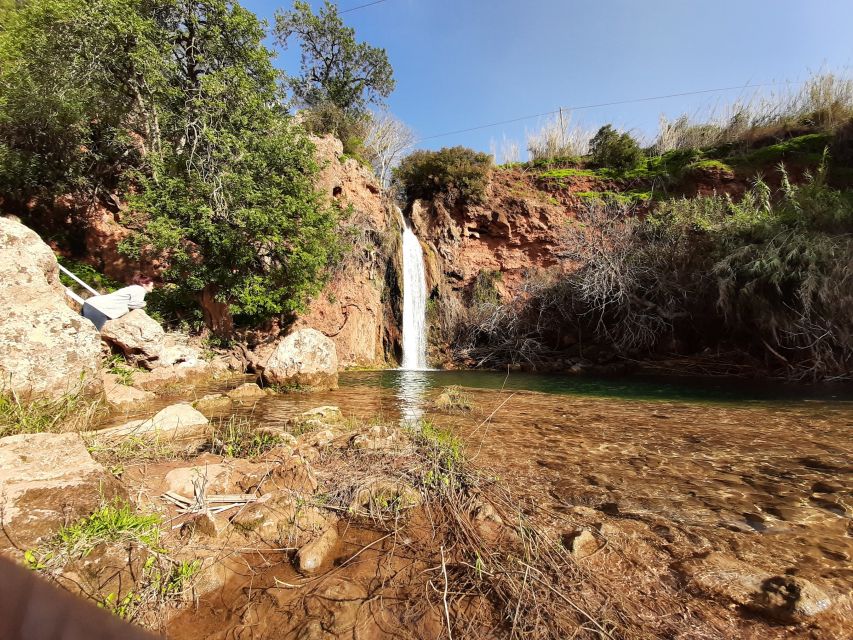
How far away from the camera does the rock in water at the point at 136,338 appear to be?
841 cm

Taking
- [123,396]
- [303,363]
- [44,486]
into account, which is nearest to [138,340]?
[123,396]

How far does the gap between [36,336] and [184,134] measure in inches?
403

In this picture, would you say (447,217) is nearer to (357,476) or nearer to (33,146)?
(33,146)

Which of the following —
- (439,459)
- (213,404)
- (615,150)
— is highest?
(615,150)

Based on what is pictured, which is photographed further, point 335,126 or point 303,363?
point 335,126

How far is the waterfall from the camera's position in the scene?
17.1 metres

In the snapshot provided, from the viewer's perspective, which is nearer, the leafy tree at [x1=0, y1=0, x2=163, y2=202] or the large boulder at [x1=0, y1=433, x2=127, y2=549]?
the large boulder at [x1=0, y1=433, x2=127, y2=549]

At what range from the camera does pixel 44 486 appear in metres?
2.13

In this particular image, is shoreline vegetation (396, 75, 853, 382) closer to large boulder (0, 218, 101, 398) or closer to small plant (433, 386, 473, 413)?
small plant (433, 386, 473, 413)

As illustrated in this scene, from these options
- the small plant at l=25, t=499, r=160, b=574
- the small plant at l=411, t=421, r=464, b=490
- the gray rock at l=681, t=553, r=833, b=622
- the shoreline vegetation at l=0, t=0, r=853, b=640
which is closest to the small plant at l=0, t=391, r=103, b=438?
the shoreline vegetation at l=0, t=0, r=853, b=640

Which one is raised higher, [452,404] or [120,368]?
[120,368]

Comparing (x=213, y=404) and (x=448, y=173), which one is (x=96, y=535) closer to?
(x=213, y=404)

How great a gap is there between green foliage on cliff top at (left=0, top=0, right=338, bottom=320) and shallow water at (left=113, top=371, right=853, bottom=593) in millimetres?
5306

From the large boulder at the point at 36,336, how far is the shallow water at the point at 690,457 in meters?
2.13
